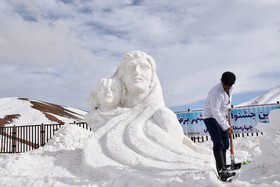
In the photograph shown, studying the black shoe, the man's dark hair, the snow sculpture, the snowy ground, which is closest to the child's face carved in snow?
the snow sculpture

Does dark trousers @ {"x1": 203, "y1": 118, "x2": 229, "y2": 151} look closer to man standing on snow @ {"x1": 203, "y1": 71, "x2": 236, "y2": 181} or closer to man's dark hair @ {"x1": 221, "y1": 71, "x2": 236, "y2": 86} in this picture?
man standing on snow @ {"x1": 203, "y1": 71, "x2": 236, "y2": 181}

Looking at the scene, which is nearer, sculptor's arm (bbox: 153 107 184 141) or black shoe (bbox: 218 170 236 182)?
black shoe (bbox: 218 170 236 182)

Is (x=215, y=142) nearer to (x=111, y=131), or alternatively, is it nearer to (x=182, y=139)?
(x=182, y=139)

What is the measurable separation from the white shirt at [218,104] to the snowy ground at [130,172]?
1.45 ft

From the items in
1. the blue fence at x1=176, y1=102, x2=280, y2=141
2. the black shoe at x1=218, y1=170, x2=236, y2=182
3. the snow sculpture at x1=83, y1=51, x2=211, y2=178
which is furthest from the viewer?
the blue fence at x1=176, y1=102, x2=280, y2=141

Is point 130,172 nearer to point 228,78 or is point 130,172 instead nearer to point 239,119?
point 228,78

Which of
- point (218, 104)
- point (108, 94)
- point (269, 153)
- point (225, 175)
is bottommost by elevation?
point (225, 175)

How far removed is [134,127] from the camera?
4.30 m

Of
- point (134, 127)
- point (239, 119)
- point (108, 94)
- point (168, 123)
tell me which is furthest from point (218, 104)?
point (239, 119)

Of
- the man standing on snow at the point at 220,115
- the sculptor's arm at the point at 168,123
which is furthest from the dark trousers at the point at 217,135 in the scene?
the sculptor's arm at the point at 168,123

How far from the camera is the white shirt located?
2.87 m

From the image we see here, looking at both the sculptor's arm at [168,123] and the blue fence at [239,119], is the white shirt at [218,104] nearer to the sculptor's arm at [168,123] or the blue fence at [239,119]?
the sculptor's arm at [168,123]

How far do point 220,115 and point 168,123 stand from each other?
146 cm

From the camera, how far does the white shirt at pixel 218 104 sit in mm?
2871
